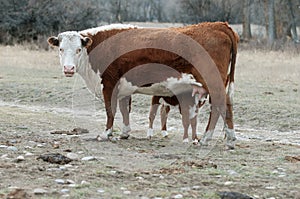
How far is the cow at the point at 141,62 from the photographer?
32.6ft

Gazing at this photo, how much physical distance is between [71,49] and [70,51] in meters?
0.04

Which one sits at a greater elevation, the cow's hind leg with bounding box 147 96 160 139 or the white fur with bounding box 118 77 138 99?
the white fur with bounding box 118 77 138 99

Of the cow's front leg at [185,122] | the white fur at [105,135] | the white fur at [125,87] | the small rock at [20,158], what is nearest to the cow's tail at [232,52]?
the cow's front leg at [185,122]

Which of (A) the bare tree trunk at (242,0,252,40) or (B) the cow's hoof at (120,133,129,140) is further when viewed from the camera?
(A) the bare tree trunk at (242,0,252,40)

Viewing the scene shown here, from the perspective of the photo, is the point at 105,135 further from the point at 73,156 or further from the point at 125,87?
the point at 73,156

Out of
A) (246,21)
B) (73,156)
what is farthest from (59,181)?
(246,21)

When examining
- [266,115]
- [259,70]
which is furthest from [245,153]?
[259,70]

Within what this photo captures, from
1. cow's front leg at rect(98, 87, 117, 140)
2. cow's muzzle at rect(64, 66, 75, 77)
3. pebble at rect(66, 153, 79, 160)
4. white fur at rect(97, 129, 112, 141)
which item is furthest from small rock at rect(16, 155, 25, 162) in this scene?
cow's front leg at rect(98, 87, 117, 140)

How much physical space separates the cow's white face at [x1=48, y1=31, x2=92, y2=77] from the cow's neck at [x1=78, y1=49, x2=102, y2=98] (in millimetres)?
98

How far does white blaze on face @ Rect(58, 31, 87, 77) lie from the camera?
1002 cm

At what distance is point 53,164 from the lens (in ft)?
26.1

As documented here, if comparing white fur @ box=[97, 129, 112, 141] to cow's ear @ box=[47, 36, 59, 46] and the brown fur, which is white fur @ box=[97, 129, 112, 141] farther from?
cow's ear @ box=[47, 36, 59, 46]

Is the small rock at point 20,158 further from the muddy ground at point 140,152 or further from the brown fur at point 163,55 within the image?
the brown fur at point 163,55

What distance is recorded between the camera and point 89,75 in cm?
1079
